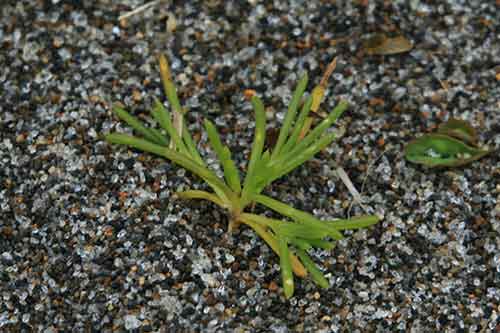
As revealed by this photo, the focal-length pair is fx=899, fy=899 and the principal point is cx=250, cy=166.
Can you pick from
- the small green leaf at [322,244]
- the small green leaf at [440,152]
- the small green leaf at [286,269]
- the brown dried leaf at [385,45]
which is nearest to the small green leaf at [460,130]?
the small green leaf at [440,152]

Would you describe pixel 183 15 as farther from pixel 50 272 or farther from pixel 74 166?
pixel 50 272

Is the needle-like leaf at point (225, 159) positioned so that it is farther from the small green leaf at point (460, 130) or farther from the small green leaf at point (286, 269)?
the small green leaf at point (460, 130)

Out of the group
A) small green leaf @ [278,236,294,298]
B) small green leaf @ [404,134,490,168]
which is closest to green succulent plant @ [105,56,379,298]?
small green leaf @ [278,236,294,298]

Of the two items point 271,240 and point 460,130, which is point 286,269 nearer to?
point 271,240

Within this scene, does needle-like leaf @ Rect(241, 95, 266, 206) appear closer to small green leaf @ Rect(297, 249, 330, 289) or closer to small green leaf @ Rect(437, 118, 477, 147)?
small green leaf @ Rect(297, 249, 330, 289)

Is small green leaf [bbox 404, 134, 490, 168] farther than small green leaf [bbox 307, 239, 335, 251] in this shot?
Yes

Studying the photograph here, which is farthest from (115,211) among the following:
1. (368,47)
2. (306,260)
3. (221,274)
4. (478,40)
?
(478,40)

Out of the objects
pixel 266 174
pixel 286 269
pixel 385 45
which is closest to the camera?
pixel 286 269

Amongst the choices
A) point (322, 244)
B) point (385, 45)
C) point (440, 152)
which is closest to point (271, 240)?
point (322, 244)
